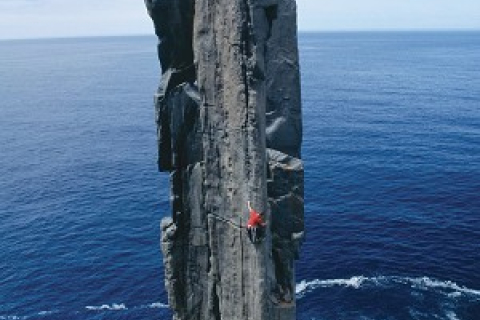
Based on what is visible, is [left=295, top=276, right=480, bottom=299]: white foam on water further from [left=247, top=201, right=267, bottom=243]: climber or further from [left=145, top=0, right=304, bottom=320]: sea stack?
[left=247, top=201, right=267, bottom=243]: climber

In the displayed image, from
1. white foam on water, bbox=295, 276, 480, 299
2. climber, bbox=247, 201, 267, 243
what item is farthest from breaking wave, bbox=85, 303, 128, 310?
climber, bbox=247, 201, 267, 243

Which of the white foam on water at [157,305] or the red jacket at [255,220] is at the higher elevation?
the red jacket at [255,220]

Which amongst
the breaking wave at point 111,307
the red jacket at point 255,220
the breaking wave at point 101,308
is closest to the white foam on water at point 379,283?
the breaking wave at point 101,308

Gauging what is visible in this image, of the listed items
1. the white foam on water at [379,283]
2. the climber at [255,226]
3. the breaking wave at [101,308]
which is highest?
the climber at [255,226]

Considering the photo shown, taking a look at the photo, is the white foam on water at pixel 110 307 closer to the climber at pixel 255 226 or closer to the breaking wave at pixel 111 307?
the breaking wave at pixel 111 307

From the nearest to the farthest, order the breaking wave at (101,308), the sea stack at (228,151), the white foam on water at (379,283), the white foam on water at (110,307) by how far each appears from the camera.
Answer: the sea stack at (228,151) → the breaking wave at (101,308) → the white foam on water at (379,283) → the white foam on water at (110,307)

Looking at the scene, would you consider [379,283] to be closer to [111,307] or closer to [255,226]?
[111,307]
